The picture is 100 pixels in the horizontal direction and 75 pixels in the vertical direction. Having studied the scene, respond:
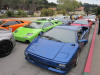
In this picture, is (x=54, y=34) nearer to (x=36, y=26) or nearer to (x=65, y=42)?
(x=65, y=42)

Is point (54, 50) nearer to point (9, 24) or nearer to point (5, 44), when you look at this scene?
point (5, 44)

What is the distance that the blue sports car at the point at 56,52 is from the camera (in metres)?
→ 2.63

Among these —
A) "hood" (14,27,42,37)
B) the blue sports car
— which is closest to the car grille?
the blue sports car

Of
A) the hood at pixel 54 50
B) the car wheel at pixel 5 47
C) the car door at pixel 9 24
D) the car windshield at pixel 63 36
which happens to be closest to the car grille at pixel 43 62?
the hood at pixel 54 50

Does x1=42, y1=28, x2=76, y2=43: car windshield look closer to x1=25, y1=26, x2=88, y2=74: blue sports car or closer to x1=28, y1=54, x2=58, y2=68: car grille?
x1=25, y1=26, x2=88, y2=74: blue sports car

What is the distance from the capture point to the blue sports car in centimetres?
263

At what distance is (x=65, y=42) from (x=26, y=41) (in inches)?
100

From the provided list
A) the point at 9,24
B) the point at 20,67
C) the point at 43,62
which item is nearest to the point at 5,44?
the point at 20,67

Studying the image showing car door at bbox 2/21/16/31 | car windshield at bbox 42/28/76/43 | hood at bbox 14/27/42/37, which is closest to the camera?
car windshield at bbox 42/28/76/43

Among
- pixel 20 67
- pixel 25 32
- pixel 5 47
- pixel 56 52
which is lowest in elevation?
pixel 20 67

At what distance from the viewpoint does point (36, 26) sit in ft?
20.0

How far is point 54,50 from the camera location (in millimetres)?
3000

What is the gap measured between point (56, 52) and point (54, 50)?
0.12 m

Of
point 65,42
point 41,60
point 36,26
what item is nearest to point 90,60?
point 65,42
